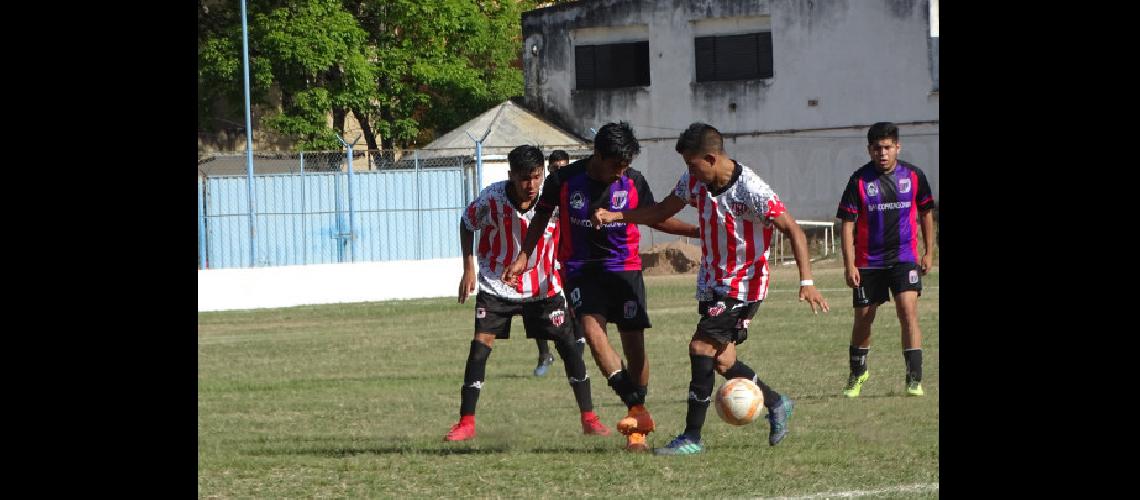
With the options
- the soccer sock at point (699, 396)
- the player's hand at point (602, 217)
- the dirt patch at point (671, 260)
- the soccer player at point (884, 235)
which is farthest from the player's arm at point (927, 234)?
the dirt patch at point (671, 260)

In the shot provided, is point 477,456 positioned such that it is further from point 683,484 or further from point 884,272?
point 884,272

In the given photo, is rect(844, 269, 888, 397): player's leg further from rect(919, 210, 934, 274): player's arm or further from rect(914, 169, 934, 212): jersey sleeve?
rect(914, 169, 934, 212): jersey sleeve

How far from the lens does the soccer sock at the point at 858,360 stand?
39.6ft

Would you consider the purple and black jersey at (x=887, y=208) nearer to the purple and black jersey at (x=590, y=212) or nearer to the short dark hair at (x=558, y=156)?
the short dark hair at (x=558, y=156)

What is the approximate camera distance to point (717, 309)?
920cm

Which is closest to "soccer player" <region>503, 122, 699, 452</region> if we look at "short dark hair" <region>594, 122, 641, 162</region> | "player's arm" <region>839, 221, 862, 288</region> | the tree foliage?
"short dark hair" <region>594, 122, 641, 162</region>

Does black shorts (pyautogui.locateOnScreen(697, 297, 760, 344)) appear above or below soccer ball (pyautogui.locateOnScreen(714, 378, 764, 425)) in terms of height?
above

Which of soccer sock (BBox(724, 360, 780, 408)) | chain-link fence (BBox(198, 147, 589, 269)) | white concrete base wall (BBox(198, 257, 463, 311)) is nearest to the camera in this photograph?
soccer sock (BBox(724, 360, 780, 408))

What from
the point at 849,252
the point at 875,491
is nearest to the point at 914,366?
the point at 849,252

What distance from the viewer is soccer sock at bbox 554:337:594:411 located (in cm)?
1010

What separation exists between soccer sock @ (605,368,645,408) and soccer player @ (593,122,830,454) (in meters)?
0.32

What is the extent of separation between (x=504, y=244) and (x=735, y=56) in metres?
32.4

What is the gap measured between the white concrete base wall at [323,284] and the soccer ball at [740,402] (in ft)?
58.2
